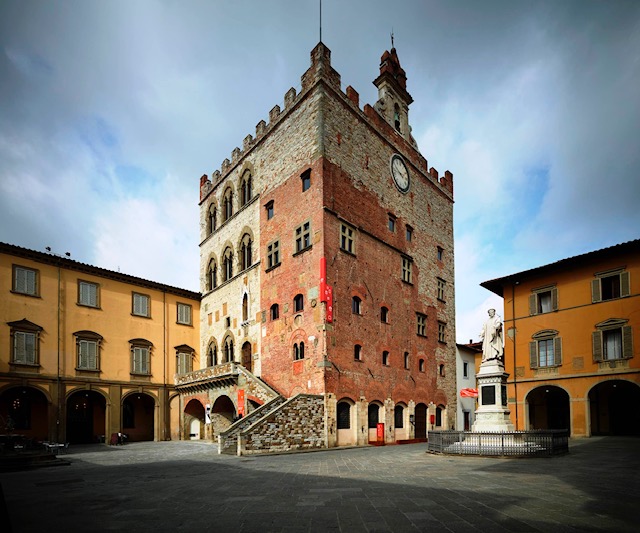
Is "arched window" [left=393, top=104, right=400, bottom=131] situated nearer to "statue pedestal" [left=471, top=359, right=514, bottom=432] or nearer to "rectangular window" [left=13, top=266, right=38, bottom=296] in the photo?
"statue pedestal" [left=471, top=359, right=514, bottom=432]

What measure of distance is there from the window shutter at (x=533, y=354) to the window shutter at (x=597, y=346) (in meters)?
3.35

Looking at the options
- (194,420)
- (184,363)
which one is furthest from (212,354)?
(194,420)

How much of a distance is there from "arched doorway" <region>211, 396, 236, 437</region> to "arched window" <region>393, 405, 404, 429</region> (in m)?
10.2

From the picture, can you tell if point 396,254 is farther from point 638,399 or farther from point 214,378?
point 638,399

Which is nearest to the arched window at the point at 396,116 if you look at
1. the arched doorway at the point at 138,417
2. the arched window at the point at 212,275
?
the arched window at the point at 212,275

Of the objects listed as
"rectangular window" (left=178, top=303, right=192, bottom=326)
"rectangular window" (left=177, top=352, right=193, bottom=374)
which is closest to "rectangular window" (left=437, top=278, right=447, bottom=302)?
"rectangular window" (left=178, top=303, right=192, bottom=326)

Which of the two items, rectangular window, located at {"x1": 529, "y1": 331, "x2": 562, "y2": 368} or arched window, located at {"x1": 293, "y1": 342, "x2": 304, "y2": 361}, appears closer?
arched window, located at {"x1": 293, "y1": 342, "x2": 304, "y2": 361}

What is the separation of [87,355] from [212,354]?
324 inches

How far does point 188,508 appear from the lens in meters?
8.52

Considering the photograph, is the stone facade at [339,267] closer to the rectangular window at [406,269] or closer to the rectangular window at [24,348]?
the rectangular window at [406,269]

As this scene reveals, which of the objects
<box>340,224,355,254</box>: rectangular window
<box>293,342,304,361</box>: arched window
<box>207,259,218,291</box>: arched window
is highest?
<box>340,224,355,254</box>: rectangular window

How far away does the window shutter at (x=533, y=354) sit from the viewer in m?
28.2

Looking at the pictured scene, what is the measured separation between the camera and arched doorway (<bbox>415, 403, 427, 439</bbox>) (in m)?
29.8

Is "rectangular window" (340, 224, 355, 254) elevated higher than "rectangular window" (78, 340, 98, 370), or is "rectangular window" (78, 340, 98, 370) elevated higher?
"rectangular window" (340, 224, 355, 254)
